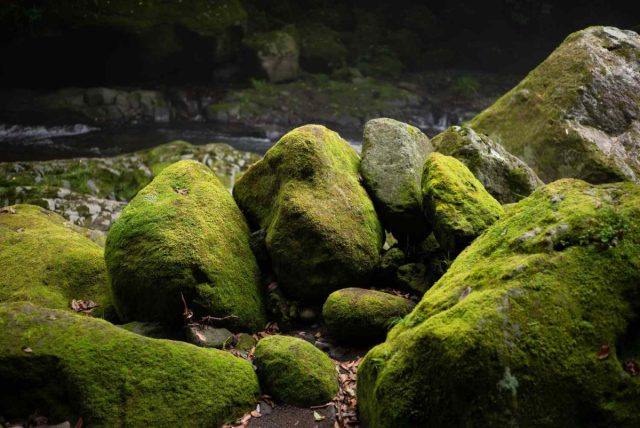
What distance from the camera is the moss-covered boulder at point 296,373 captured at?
4.80 meters

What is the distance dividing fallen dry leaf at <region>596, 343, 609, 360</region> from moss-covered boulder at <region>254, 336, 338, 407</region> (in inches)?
94.9

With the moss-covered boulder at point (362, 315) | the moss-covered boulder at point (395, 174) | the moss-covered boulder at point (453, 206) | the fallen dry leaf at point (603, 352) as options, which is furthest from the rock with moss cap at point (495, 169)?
the fallen dry leaf at point (603, 352)

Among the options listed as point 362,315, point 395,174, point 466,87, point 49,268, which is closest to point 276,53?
point 466,87

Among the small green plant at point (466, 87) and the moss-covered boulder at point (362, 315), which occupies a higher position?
the moss-covered boulder at point (362, 315)

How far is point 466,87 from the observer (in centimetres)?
2398

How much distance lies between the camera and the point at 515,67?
2684 centimetres

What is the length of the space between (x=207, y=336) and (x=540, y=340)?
11.3 ft

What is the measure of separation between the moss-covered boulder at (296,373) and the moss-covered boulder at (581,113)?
217 inches

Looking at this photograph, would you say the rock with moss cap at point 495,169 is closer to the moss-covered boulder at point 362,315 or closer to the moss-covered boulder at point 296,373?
the moss-covered boulder at point 362,315

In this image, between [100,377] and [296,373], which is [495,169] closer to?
[296,373]

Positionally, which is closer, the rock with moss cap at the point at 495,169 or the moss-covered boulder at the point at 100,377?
the moss-covered boulder at the point at 100,377

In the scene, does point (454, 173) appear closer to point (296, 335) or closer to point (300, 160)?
point (300, 160)

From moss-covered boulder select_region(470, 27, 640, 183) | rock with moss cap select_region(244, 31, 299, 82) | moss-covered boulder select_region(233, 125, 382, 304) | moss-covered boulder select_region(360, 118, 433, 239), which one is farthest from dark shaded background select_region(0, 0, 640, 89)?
moss-covered boulder select_region(360, 118, 433, 239)

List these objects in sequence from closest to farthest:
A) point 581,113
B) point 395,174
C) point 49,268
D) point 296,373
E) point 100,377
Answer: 1. point 100,377
2. point 296,373
3. point 49,268
4. point 395,174
5. point 581,113
